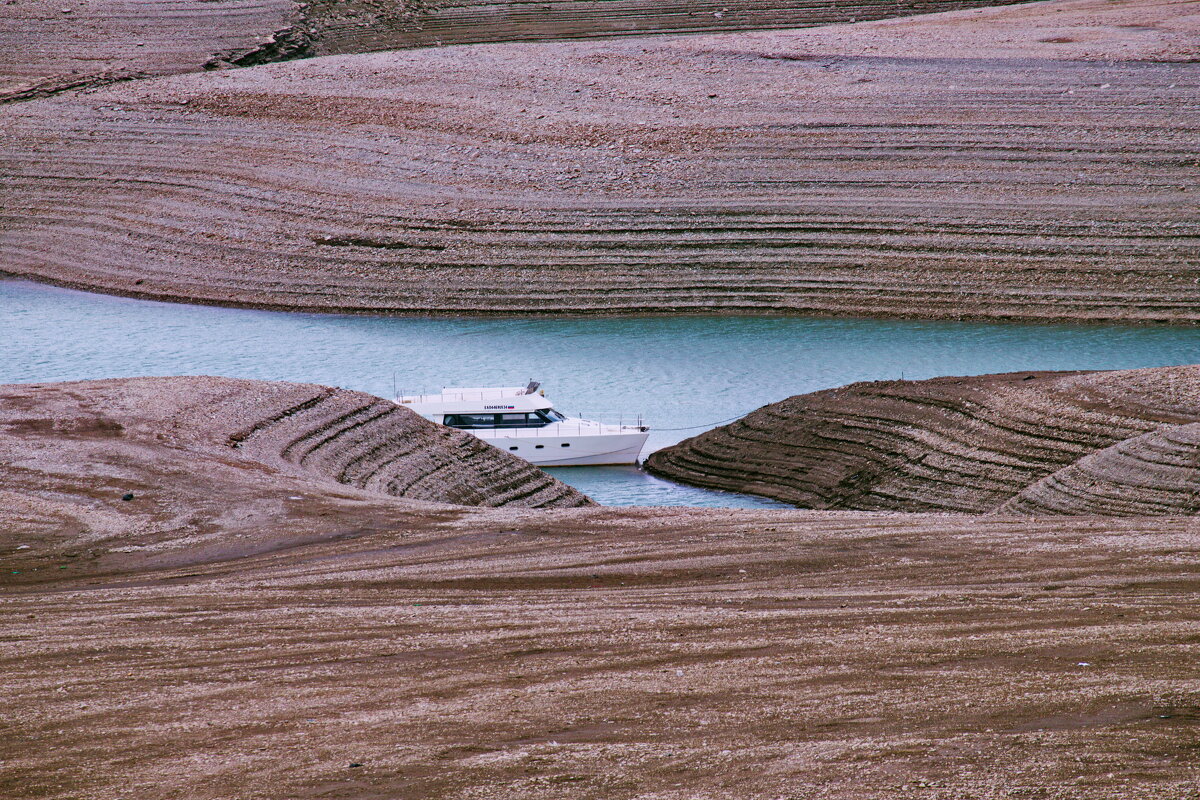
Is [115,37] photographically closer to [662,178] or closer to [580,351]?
[662,178]

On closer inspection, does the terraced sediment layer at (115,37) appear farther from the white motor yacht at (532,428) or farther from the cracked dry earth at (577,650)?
the cracked dry earth at (577,650)

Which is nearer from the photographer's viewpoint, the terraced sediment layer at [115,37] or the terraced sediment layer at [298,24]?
the terraced sediment layer at [115,37]

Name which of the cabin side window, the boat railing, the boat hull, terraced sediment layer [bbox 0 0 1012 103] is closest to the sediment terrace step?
the boat hull

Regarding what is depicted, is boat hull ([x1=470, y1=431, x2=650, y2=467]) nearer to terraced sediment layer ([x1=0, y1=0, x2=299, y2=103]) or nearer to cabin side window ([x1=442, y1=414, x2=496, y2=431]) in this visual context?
cabin side window ([x1=442, y1=414, x2=496, y2=431])

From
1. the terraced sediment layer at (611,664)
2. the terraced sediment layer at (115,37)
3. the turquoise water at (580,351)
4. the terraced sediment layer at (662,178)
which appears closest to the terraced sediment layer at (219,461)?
the terraced sediment layer at (611,664)

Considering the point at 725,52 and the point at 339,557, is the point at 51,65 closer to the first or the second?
the point at 725,52

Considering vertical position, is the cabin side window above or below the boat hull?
above

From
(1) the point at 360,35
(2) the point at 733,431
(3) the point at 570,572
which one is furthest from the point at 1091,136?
(3) the point at 570,572

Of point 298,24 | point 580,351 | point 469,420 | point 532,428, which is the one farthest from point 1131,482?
point 298,24
